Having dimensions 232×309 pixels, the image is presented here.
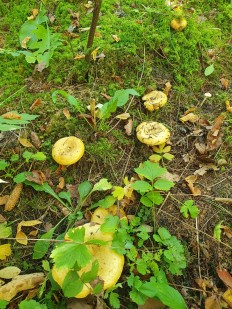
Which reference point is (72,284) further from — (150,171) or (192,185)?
(192,185)

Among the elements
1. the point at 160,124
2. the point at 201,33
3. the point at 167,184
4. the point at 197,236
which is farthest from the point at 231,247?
the point at 201,33

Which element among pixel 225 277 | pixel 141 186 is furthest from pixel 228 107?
pixel 225 277

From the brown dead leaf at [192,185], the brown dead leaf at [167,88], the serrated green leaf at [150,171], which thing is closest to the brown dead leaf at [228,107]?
the brown dead leaf at [167,88]

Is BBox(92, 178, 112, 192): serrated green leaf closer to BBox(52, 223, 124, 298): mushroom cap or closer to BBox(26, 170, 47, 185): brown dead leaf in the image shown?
BBox(52, 223, 124, 298): mushroom cap

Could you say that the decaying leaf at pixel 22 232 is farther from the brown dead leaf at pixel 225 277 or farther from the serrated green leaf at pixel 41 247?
the brown dead leaf at pixel 225 277

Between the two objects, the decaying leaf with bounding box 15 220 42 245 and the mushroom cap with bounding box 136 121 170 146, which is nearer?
the decaying leaf with bounding box 15 220 42 245

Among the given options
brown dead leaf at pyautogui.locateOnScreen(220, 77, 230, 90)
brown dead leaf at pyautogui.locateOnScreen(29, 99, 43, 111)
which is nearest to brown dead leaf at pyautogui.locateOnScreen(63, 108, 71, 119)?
brown dead leaf at pyautogui.locateOnScreen(29, 99, 43, 111)

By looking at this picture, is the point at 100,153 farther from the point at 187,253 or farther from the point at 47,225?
the point at 187,253
